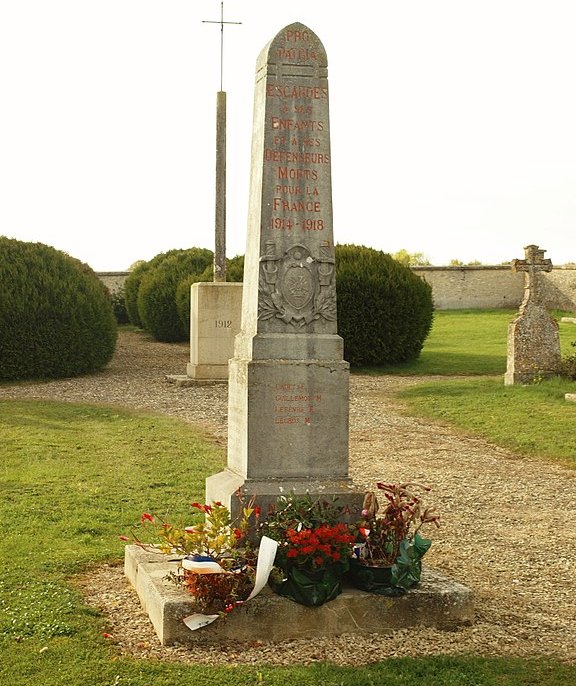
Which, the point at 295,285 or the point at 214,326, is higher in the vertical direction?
the point at 295,285

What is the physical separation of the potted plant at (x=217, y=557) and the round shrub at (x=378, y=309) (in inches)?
570

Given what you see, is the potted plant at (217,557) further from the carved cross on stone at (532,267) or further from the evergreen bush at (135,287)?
the evergreen bush at (135,287)

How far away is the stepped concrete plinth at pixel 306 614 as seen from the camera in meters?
5.52

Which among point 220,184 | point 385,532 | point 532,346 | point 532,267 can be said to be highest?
point 220,184

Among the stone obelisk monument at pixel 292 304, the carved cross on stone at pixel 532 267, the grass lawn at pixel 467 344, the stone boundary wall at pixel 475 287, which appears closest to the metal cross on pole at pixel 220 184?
the grass lawn at pixel 467 344

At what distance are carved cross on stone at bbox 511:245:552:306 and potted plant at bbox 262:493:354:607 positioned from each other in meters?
11.8

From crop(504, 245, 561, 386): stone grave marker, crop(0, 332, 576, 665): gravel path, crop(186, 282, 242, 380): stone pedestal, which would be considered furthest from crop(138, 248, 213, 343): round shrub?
crop(504, 245, 561, 386): stone grave marker

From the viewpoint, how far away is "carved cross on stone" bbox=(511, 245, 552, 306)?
16938 mm

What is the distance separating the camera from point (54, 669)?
5.12 m

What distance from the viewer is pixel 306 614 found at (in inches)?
222

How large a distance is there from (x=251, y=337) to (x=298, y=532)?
50.9 inches

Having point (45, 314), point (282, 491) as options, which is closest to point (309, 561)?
point (282, 491)

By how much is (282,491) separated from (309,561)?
679mm

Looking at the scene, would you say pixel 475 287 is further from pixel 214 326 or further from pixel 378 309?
pixel 214 326
